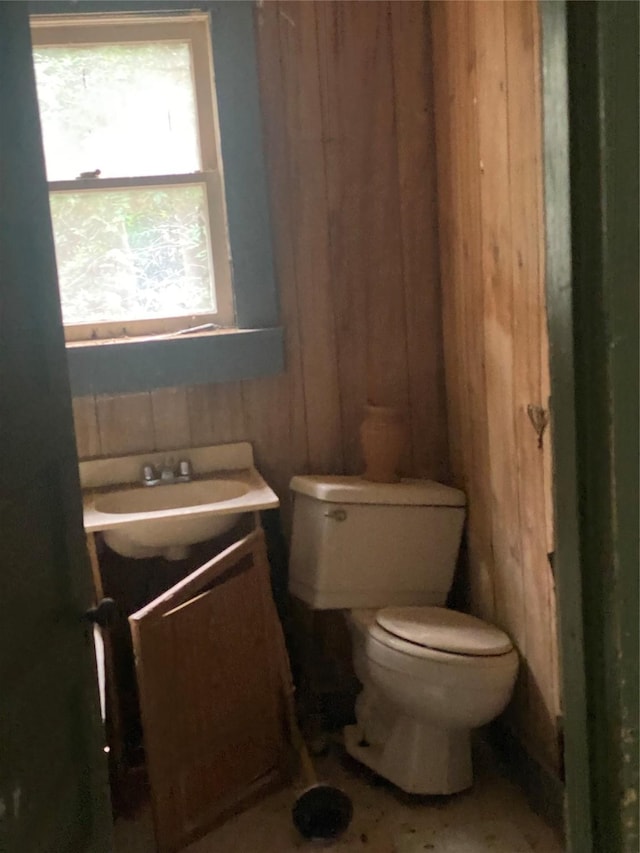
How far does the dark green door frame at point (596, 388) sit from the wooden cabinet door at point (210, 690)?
1428 mm

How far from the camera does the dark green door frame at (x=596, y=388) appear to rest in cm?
77

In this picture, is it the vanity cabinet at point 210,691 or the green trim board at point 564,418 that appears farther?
the vanity cabinet at point 210,691

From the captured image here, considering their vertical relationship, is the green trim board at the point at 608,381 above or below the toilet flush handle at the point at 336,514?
above

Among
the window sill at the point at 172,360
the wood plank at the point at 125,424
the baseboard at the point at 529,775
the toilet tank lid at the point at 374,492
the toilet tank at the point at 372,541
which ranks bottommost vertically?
the baseboard at the point at 529,775

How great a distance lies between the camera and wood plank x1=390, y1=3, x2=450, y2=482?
2664 mm

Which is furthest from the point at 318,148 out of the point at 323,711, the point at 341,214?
the point at 323,711

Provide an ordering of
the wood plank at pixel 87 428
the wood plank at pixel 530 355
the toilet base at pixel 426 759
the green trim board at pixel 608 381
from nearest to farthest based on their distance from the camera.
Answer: the green trim board at pixel 608 381, the wood plank at pixel 530 355, the toilet base at pixel 426 759, the wood plank at pixel 87 428

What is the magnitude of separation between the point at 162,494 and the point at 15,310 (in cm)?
137

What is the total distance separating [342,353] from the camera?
110 inches

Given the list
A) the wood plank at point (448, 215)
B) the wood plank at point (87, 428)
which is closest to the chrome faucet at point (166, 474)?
the wood plank at point (87, 428)

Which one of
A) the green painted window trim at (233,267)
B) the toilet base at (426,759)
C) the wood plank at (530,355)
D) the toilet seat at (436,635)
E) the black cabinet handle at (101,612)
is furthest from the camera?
the green painted window trim at (233,267)

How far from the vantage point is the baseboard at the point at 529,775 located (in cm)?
223

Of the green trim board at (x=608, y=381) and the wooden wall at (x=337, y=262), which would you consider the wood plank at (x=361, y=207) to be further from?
the green trim board at (x=608, y=381)

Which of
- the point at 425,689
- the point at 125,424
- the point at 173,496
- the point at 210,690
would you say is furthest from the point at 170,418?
the point at 425,689
